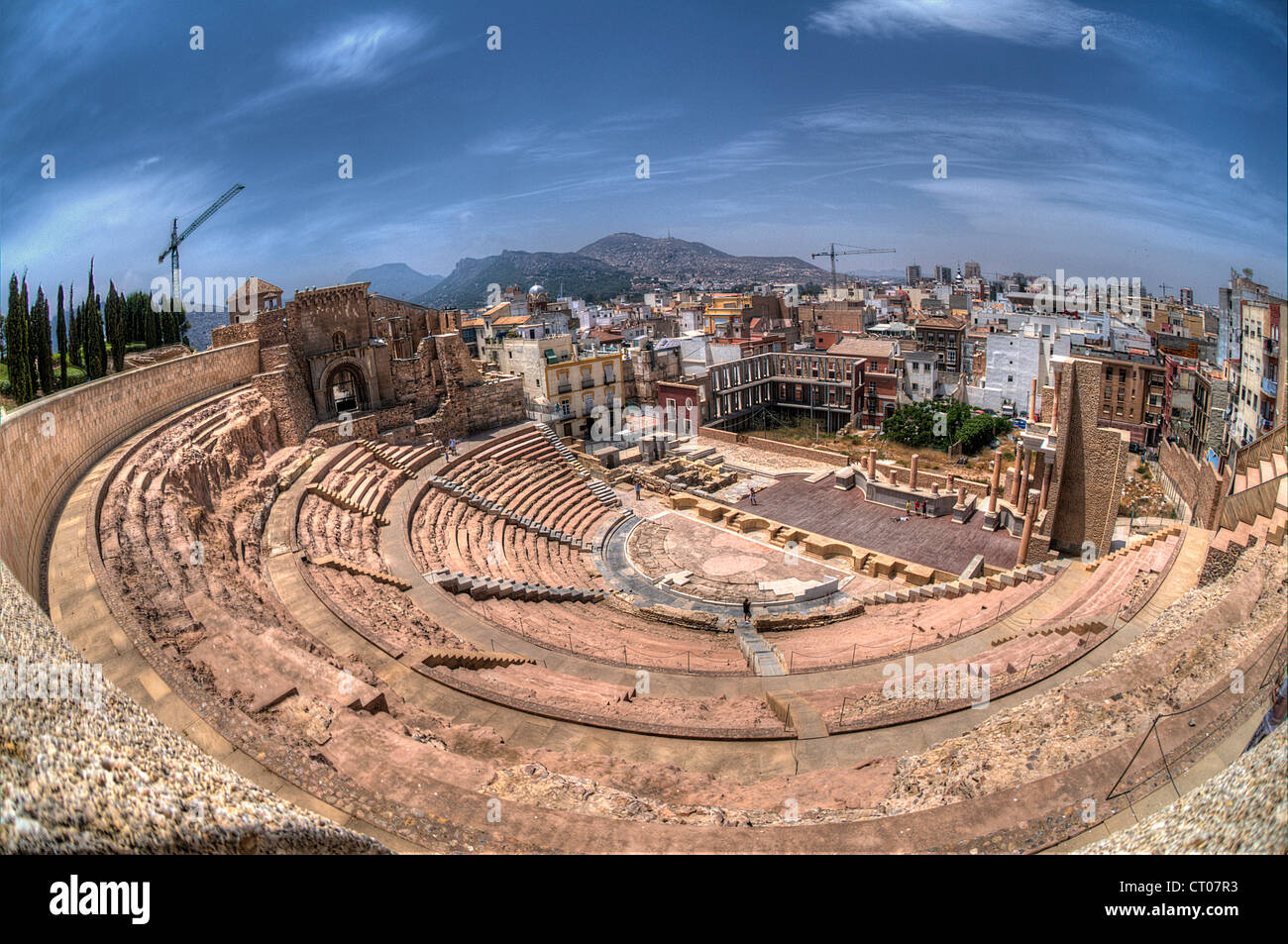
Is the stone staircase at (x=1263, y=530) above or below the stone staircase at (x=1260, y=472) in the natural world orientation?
below

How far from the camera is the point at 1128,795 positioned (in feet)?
24.5

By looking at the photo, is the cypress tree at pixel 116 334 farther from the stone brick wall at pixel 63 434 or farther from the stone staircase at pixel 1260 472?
the stone staircase at pixel 1260 472

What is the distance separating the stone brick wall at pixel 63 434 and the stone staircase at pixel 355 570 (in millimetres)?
5245

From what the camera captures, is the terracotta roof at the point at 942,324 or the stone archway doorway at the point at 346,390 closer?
the stone archway doorway at the point at 346,390

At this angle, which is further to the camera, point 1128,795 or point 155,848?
point 1128,795

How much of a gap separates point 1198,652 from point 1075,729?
122 inches

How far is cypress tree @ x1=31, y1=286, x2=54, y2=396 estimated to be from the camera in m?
18.0

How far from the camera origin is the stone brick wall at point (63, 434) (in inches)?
446

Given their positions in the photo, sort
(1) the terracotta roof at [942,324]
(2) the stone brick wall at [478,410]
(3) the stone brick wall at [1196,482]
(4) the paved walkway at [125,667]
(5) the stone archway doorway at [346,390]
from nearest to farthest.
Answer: (4) the paved walkway at [125,667] → (3) the stone brick wall at [1196,482] → (5) the stone archway doorway at [346,390] → (2) the stone brick wall at [478,410] → (1) the terracotta roof at [942,324]

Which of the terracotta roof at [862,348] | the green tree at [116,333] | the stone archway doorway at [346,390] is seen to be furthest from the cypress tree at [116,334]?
the terracotta roof at [862,348]

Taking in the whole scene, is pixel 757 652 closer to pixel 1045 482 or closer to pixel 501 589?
pixel 501 589

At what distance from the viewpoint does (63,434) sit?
1505 cm
